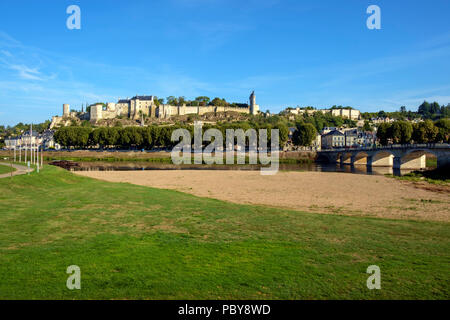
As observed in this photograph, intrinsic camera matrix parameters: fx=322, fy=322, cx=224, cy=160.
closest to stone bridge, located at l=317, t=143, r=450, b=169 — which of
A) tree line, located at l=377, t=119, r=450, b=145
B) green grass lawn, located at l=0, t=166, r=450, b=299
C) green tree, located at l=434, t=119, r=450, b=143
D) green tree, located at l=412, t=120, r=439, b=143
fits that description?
tree line, located at l=377, t=119, r=450, b=145

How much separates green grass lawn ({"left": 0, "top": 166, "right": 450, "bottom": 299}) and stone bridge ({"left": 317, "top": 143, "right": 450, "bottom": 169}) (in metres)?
46.8

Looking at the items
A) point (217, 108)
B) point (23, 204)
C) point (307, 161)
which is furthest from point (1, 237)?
point (217, 108)

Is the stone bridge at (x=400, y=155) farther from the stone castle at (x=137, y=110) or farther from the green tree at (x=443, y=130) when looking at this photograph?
the stone castle at (x=137, y=110)

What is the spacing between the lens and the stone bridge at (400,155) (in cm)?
5322

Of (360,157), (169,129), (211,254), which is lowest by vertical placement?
(211,254)

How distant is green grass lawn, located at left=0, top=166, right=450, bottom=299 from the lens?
6504mm

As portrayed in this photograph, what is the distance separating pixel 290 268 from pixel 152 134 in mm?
102166

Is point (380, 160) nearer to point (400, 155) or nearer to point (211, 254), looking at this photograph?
point (400, 155)

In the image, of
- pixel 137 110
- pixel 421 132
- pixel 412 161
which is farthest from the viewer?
pixel 137 110

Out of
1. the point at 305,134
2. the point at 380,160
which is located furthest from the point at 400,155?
the point at 305,134

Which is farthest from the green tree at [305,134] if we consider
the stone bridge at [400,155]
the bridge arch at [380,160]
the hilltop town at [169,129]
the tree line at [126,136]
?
the bridge arch at [380,160]

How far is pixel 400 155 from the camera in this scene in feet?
213

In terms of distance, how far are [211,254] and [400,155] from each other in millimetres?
66570

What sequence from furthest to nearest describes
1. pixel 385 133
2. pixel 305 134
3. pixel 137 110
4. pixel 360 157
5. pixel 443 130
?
pixel 137 110 < pixel 305 134 < pixel 385 133 < pixel 443 130 < pixel 360 157
